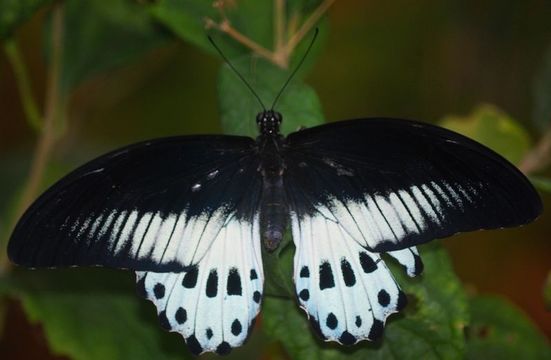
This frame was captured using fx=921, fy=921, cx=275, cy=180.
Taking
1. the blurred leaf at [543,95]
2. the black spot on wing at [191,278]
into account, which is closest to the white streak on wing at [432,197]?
the black spot on wing at [191,278]

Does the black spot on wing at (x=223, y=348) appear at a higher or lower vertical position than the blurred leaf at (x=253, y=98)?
lower

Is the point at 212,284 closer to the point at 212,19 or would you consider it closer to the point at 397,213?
the point at 397,213

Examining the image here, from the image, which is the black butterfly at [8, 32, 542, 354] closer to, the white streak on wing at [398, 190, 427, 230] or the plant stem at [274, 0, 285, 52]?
the white streak on wing at [398, 190, 427, 230]

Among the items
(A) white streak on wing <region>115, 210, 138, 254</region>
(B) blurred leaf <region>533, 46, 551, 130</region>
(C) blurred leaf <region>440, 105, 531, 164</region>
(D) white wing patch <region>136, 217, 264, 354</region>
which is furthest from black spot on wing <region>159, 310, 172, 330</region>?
(B) blurred leaf <region>533, 46, 551, 130</region>

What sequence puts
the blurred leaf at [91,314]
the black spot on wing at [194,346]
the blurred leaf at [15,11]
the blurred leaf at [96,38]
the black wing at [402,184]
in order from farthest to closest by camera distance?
the blurred leaf at [96,38]
the blurred leaf at [91,314]
the blurred leaf at [15,11]
the black spot on wing at [194,346]
the black wing at [402,184]

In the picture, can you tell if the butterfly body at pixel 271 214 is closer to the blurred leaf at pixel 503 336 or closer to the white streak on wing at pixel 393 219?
the white streak on wing at pixel 393 219

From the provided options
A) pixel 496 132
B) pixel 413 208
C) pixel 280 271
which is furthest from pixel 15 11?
pixel 496 132
